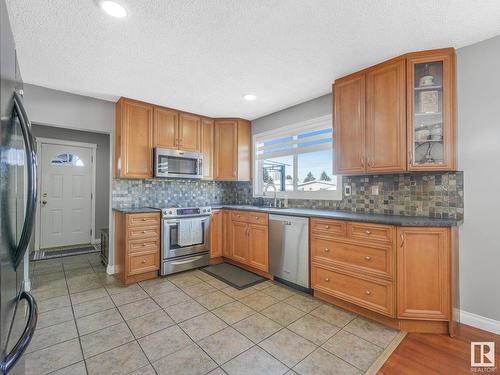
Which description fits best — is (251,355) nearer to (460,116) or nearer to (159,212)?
(159,212)

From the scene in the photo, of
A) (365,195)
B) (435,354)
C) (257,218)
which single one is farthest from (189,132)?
(435,354)

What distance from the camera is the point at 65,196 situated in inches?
A: 190

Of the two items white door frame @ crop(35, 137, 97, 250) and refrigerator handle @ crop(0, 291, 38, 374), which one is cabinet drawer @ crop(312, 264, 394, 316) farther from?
white door frame @ crop(35, 137, 97, 250)

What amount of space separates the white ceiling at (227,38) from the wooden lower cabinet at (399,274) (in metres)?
1.55

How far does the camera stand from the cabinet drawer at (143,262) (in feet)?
10.1

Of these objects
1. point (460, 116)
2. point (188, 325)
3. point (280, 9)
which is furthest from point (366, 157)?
point (188, 325)

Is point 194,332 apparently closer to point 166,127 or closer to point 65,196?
point 166,127

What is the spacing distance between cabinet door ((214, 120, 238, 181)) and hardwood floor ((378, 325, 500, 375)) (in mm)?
3102

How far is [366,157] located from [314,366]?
1866 millimetres

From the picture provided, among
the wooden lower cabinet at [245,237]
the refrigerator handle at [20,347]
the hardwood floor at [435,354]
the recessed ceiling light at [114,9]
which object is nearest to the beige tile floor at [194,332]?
the hardwood floor at [435,354]

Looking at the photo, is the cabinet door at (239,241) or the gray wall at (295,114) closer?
the gray wall at (295,114)

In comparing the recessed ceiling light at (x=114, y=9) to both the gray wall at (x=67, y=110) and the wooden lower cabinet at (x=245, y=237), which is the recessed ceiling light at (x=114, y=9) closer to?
the gray wall at (x=67, y=110)

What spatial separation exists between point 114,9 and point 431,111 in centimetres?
265

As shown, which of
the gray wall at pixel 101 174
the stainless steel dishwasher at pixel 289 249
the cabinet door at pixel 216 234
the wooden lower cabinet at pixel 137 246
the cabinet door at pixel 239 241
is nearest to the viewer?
the stainless steel dishwasher at pixel 289 249
